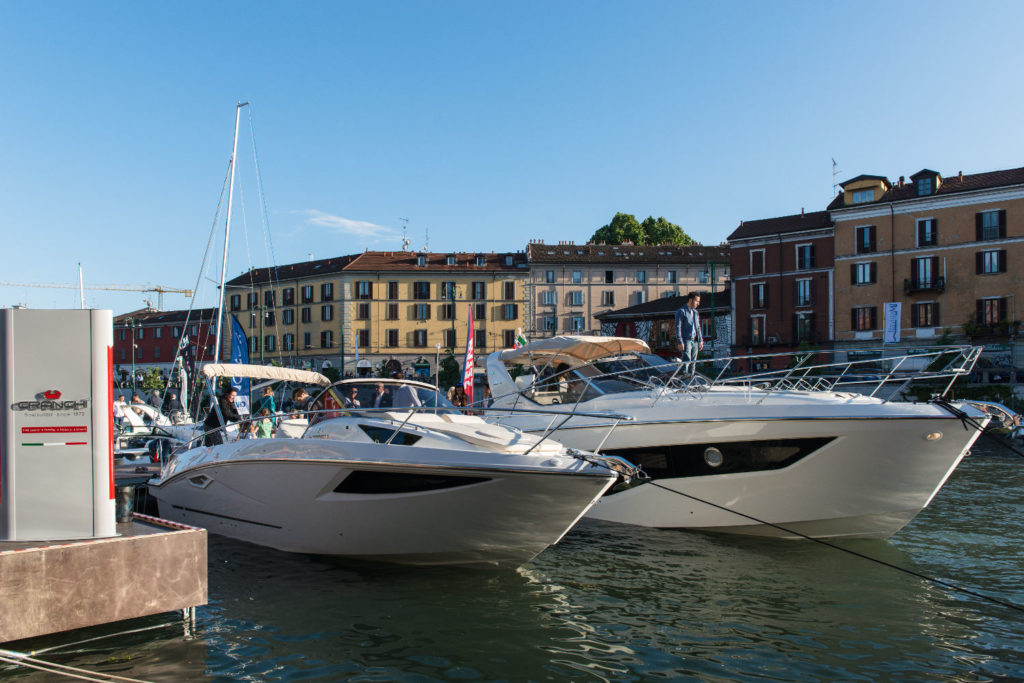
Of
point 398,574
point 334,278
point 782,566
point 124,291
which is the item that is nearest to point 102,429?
point 398,574

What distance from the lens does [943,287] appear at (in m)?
47.7

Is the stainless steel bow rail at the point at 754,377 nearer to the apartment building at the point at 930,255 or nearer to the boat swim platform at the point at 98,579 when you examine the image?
the boat swim platform at the point at 98,579

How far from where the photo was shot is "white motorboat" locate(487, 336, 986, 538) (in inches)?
382

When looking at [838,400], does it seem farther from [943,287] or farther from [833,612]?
[943,287]

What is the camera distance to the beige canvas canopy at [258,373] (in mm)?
12141

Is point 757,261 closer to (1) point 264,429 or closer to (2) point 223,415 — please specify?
(2) point 223,415

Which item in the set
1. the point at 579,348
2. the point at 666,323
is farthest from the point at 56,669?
the point at 666,323

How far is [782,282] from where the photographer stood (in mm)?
54500

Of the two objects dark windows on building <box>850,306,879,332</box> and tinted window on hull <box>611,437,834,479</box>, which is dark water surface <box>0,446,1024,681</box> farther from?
dark windows on building <box>850,306,879,332</box>

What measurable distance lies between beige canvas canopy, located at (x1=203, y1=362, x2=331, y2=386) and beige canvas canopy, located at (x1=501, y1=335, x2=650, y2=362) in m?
3.35

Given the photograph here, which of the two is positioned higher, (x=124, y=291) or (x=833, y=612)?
(x=124, y=291)

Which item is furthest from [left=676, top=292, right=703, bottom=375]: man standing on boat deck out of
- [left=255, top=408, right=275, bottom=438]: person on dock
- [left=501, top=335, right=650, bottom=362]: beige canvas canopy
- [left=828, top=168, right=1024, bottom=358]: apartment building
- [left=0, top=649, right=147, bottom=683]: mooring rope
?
[left=828, top=168, right=1024, bottom=358]: apartment building

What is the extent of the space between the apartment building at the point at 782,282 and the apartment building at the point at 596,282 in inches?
567

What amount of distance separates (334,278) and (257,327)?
36.4 ft
